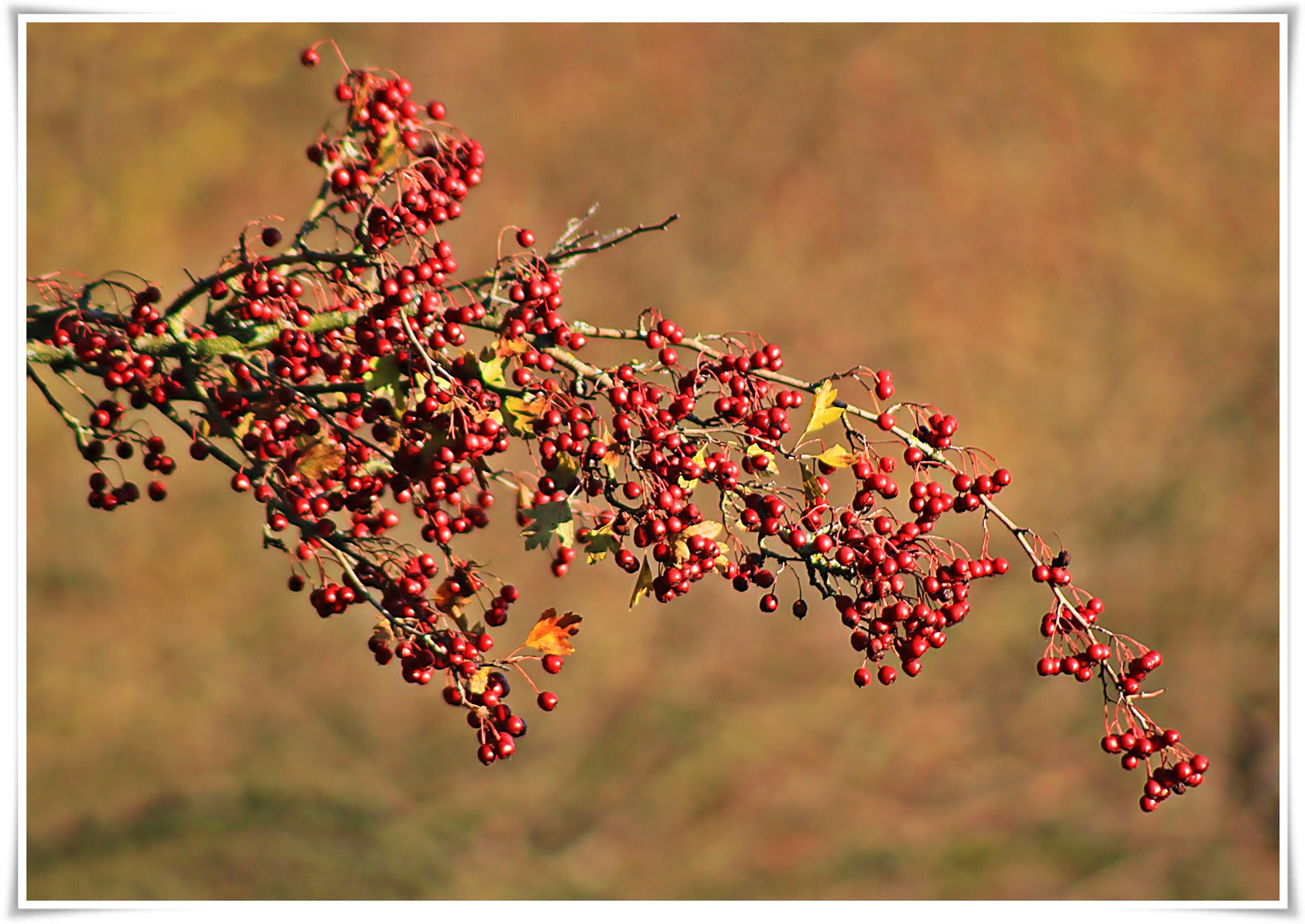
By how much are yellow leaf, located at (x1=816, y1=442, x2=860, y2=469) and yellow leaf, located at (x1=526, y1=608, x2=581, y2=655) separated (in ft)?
0.86

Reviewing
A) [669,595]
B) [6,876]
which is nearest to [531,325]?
[669,595]

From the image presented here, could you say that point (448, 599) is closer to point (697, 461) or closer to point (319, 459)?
point (319, 459)

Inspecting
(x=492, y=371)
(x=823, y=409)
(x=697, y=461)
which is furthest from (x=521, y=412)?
(x=823, y=409)

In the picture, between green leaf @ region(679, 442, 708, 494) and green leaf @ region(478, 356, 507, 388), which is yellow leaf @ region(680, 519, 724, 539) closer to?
green leaf @ region(679, 442, 708, 494)

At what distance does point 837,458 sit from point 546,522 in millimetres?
247

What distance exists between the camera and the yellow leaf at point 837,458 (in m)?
0.81

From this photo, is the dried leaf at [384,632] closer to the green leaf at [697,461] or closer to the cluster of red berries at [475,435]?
the cluster of red berries at [475,435]

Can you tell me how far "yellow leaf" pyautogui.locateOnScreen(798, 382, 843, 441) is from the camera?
83cm

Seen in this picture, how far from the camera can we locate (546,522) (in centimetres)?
86

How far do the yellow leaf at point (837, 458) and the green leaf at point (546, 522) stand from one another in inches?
8.5

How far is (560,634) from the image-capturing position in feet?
3.04

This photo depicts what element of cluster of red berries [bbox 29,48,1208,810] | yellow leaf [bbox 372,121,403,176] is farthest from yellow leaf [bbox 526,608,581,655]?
yellow leaf [bbox 372,121,403,176]
